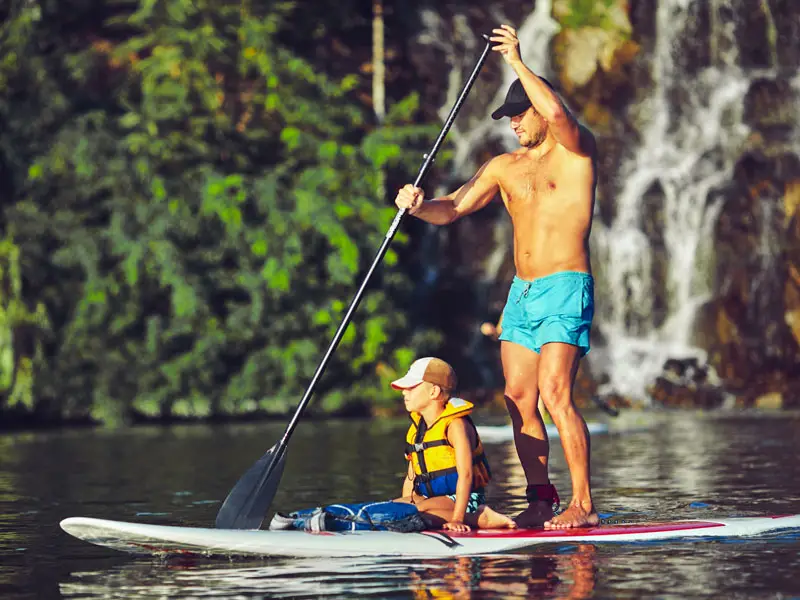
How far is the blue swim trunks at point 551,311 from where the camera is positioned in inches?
436

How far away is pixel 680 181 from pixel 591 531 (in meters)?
21.7

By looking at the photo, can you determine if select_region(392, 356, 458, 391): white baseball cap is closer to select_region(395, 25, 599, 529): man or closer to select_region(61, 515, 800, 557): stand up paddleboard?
select_region(395, 25, 599, 529): man

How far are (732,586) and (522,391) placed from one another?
109 inches

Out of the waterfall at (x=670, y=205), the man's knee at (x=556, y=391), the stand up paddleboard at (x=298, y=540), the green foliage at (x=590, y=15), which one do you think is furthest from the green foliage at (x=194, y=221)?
the stand up paddleboard at (x=298, y=540)

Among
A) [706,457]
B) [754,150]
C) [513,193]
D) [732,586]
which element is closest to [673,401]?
[754,150]

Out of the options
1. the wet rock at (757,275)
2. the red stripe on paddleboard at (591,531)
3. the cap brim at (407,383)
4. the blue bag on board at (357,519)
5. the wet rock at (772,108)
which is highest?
the wet rock at (772,108)

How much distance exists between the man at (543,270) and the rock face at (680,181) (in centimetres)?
1897

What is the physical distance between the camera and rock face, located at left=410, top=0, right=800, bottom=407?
3106 cm

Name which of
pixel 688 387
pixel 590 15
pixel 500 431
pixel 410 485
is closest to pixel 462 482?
pixel 410 485

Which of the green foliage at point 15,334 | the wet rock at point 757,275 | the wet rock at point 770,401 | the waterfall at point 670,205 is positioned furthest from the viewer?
the waterfall at point 670,205

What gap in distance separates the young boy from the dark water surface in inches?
22.6

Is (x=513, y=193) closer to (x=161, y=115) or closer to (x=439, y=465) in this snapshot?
(x=439, y=465)

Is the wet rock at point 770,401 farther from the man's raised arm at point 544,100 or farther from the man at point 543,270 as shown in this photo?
the man's raised arm at point 544,100

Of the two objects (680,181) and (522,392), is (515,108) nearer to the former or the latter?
(522,392)
